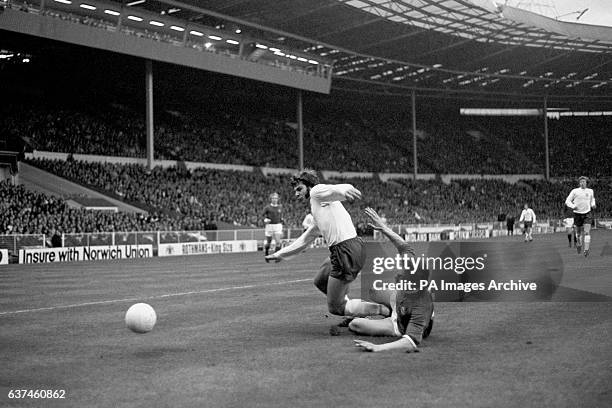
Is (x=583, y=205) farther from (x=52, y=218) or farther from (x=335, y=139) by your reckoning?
(x=335, y=139)

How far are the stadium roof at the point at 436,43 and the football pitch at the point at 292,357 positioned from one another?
131ft

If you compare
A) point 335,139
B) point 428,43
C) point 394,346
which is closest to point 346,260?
point 394,346

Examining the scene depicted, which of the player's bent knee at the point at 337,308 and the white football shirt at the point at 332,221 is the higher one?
the white football shirt at the point at 332,221

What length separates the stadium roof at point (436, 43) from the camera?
175 ft

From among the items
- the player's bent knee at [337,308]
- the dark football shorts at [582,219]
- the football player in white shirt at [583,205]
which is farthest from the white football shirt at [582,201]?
the player's bent knee at [337,308]

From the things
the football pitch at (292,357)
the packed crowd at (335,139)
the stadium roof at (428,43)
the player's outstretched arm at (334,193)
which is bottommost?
the football pitch at (292,357)

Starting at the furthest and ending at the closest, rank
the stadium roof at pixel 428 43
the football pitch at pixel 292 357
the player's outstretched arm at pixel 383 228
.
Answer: the stadium roof at pixel 428 43 → the player's outstretched arm at pixel 383 228 → the football pitch at pixel 292 357

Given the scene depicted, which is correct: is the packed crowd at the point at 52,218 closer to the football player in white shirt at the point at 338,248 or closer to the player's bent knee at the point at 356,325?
the football player in white shirt at the point at 338,248

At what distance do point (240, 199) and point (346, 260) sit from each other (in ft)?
138

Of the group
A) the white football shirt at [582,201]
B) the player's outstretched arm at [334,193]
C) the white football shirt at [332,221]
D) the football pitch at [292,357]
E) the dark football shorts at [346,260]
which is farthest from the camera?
the white football shirt at [582,201]

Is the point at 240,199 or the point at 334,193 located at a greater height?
the point at 240,199

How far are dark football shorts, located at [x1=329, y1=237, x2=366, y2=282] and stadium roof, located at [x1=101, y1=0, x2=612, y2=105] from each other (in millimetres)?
41404

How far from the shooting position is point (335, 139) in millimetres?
73125

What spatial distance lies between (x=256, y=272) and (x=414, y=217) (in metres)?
39.2
